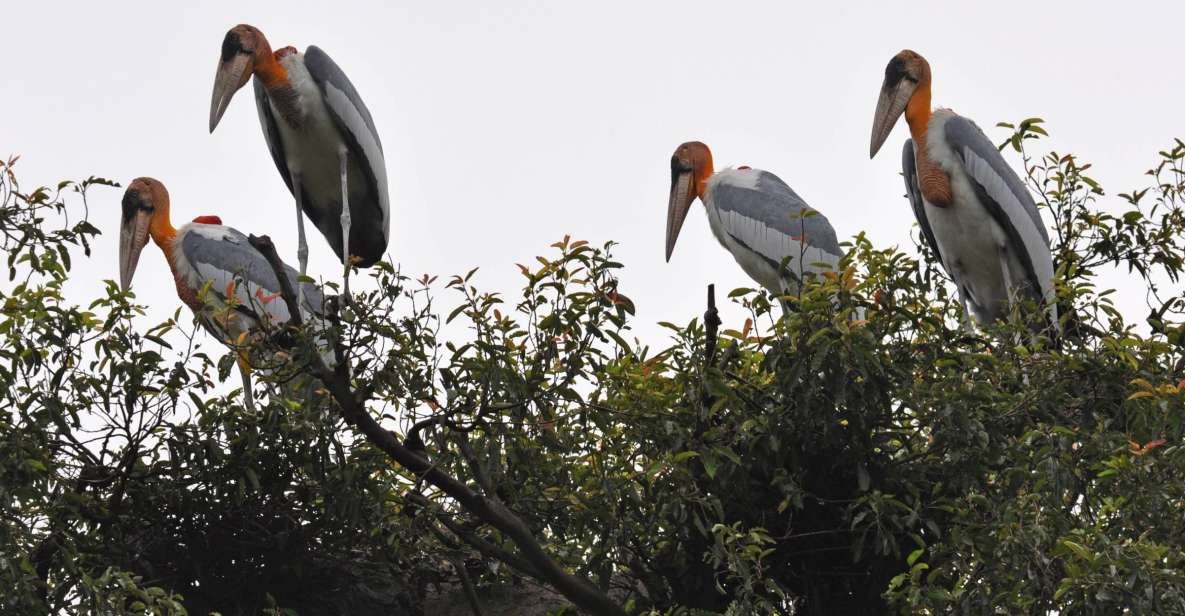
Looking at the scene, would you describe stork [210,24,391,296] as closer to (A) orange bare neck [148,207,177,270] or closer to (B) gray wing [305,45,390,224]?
(B) gray wing [305,45,390,224]

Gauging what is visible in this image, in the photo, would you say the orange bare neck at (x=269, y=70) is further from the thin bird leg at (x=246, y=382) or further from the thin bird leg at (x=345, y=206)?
the thin bird leg at (x=246, y=382)

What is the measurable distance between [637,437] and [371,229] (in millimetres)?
3062

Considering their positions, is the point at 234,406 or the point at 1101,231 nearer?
the point at 234,406

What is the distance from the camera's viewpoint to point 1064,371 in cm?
570

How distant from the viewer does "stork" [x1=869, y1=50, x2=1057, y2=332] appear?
8109mm

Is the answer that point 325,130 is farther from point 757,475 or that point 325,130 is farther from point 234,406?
point 757,475

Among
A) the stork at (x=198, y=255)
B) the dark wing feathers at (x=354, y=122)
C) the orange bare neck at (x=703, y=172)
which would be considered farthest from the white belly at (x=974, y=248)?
the stork at (x=198, y=255)

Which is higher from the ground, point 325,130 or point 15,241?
point 325,130

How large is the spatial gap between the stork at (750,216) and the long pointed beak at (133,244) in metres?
2.50

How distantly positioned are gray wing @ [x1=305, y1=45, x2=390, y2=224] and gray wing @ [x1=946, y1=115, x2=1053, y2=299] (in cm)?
255

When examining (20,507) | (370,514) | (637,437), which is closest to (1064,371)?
(637,437)

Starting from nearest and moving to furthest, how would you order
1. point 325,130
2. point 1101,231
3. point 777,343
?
point 777,343 < point 1101,231 < point 325,130

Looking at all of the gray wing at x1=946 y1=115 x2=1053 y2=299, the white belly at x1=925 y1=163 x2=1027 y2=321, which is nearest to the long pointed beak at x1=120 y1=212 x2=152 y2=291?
the white belly at x1=925 y1=163 x2=1027 y2=321

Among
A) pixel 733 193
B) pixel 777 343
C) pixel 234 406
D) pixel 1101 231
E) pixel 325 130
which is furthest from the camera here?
pixel 733 193
